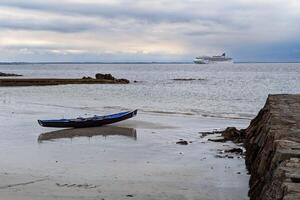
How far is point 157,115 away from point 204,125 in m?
5.54

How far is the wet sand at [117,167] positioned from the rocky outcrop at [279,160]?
34.0 inches

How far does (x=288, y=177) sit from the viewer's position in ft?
21.4

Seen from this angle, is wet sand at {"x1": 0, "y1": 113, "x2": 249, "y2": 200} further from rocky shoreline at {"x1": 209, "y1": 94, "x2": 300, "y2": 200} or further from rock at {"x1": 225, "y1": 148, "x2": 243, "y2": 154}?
rocky shoreline at {"x1": 209, "y1": 94, "x2": 300, "y2": 200}

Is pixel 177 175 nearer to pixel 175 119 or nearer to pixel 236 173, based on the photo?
pixel 236 173

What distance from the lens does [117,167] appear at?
12.9m

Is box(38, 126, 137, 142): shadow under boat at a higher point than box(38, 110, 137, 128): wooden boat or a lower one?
lower

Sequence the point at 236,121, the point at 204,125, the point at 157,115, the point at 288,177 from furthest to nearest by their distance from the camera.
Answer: the point at 157,115
the point at 236,121
the point at 204,125
the point at 288,177

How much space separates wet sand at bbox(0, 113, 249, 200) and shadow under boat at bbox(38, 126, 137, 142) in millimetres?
41

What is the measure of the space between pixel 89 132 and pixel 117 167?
7407 mm

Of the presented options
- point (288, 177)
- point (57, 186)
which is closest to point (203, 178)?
point (57, 186)

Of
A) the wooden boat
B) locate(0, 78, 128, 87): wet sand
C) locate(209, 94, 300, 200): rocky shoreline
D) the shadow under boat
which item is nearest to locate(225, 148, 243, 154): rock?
locate(209, 94, 300, 200): rocky shoreline

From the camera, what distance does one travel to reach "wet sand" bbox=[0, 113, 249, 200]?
10.4 metres

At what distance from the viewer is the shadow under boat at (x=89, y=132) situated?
19.1 m

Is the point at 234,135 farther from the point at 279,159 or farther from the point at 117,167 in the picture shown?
the point at 279,159
